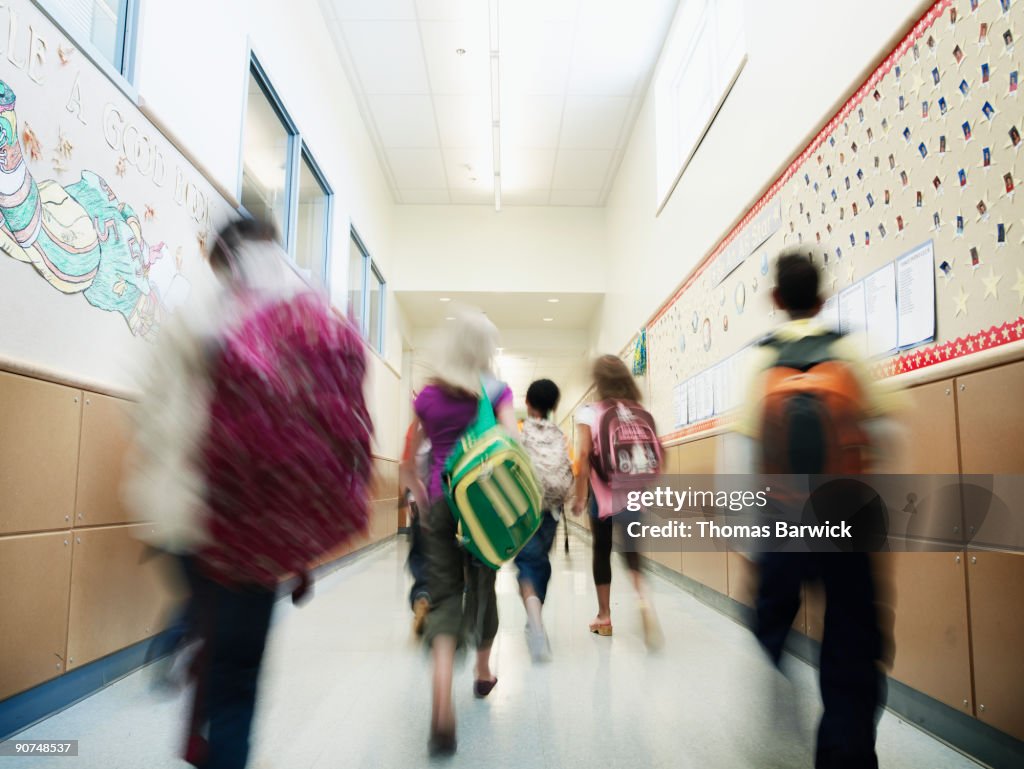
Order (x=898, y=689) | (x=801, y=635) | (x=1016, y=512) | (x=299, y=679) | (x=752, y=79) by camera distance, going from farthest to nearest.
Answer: (x=752, y=79) → (x=801, y=635) → (x=299, y=679) → (x=898, y=689) → (x=1016, y=512)

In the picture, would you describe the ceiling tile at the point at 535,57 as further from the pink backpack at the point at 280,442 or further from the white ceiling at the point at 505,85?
the pink backpack at the point at 280,442

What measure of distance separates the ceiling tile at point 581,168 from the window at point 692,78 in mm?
1754

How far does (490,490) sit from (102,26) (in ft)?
7.19

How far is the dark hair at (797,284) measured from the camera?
161 centimetres

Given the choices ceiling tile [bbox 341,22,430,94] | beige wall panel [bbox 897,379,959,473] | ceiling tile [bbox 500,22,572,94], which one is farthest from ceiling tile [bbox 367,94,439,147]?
beige wall panel [bbox 897,379,959,473]

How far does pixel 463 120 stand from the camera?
717 centimetres

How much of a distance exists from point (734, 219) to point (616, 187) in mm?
4800

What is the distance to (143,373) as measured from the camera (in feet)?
3.74

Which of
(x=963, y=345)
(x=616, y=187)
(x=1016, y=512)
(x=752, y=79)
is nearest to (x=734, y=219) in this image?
(x=752, y=79)

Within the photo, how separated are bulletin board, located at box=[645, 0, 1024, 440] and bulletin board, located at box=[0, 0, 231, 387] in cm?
197

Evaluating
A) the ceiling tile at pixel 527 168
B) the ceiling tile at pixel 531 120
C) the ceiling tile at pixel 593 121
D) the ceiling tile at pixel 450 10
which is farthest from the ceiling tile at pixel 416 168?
the ceiling tile at pixel 450 10

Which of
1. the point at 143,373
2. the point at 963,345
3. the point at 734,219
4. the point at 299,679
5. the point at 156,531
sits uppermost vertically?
the point at 734,219

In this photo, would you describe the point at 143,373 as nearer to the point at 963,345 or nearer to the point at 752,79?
the point at 963,345

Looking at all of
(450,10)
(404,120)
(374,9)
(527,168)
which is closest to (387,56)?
(374,9)
